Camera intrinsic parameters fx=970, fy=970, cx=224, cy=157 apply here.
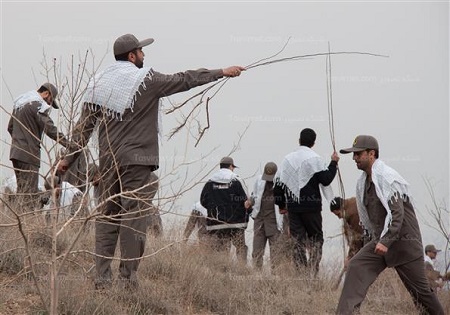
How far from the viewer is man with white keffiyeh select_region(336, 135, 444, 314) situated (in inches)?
329

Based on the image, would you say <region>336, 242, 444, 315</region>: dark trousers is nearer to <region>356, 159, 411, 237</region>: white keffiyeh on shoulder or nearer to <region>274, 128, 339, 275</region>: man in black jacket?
<region>356, 159, 411, 237</region>: white keffiyeh on shoulder

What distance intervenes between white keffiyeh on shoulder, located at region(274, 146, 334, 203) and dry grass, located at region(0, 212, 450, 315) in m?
0.95

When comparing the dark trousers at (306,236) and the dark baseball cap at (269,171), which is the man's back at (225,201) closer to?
the dark baseball cap at (269,171)

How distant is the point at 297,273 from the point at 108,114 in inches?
162

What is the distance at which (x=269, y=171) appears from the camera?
12.9m

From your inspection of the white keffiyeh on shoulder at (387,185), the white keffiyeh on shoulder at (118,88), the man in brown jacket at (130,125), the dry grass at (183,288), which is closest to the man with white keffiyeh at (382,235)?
the white keffiyeh on shoulder at (387,185)

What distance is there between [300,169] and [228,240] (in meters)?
2.01

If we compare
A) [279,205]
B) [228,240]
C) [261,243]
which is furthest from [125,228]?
[261,243]

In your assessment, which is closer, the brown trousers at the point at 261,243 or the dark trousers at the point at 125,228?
the dark trousers at the point at 125,228

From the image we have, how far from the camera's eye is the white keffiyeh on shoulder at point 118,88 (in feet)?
25.2

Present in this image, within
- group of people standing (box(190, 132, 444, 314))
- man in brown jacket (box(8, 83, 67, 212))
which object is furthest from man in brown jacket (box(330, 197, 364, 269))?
man in brown jacket (box(8, 83, 67, 212))

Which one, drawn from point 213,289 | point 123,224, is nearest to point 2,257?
point 123,224

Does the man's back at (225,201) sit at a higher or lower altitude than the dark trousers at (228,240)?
higher

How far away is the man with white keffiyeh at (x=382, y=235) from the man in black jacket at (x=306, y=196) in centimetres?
243
